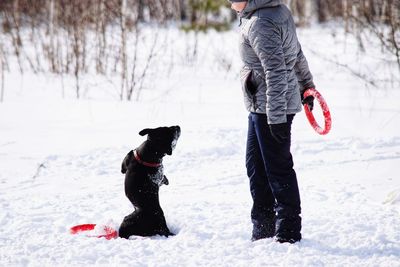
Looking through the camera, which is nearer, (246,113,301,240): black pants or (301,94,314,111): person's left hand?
(246,113,301,240): black pants

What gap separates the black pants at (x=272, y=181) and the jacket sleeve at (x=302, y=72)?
0.38m

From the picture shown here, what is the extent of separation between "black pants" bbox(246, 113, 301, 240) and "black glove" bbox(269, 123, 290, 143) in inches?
2.5

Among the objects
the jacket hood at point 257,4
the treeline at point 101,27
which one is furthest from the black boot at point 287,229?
the treeline at point 101,27

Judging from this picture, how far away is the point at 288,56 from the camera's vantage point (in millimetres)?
3006

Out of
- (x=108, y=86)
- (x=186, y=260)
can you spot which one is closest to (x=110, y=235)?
(x=186, y=260)

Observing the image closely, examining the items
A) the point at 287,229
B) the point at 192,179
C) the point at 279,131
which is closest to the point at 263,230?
the point at 287,229

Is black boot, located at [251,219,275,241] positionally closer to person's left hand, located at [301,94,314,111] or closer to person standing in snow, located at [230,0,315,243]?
person standing in snow, located at [230,0,315,243]

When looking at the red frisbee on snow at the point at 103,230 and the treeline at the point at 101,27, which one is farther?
the treeline at the point at 101,27

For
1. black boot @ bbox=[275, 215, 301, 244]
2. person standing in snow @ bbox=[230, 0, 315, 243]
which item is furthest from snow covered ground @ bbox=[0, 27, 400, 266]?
person standing in snow @ bbox=[230, 0, 315, 243]

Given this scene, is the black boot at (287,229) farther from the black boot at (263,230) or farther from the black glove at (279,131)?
the black glove at (279,131)

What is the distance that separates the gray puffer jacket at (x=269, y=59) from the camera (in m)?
2.83

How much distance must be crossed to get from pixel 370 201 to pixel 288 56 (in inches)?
68.3

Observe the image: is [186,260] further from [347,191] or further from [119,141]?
[119,141]

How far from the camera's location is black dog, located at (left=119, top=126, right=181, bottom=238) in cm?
349
